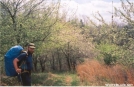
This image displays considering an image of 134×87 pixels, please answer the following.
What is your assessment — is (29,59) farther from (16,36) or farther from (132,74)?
(16,36)

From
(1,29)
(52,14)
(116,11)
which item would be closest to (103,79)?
(116,11)

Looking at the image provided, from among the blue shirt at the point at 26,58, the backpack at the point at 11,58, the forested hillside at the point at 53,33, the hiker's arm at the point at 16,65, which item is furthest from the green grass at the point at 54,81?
the hiker's arm at the point at 16,65

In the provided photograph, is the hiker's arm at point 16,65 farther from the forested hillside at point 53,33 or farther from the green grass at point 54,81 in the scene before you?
the green grass at point 54,81

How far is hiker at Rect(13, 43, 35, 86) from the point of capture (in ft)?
23.3

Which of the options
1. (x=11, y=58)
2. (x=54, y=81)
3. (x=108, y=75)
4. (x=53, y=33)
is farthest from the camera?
(x=54, y=81)

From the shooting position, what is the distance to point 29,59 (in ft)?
23.6

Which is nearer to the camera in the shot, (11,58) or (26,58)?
(26,58)

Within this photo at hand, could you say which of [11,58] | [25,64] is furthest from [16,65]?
[11,58]

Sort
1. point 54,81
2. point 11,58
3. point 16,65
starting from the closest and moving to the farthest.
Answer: point 16,65
point 11,58
point 54,81

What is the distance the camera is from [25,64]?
723cm

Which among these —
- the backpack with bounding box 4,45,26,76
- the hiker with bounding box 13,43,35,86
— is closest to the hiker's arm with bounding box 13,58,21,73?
the hiker with bounding box 13,43,35,86

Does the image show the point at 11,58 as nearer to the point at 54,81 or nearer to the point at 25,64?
the point at 25,64

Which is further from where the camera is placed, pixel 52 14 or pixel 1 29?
pixel 52 14

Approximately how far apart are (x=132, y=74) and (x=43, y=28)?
→ 20.3 ft
